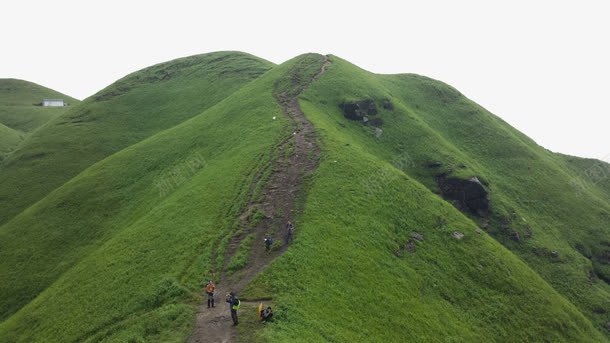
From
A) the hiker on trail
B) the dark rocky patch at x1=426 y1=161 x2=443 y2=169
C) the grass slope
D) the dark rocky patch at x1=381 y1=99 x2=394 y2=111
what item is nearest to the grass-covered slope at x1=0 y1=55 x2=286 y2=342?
the hiker on trail

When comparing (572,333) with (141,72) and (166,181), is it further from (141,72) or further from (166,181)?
(141,72)

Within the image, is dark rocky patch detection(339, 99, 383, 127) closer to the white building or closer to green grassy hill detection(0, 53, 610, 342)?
green grassy hill detection(0, 53, 610, 342)

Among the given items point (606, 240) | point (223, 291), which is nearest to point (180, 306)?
point (223, 291)

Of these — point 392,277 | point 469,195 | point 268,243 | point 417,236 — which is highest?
point 469,195

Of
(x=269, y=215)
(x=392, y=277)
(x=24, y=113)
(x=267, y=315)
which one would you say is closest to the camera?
(x=267, y=315)

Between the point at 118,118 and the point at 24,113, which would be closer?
the point at 118,118

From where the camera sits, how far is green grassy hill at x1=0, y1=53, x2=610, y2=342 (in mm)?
33500

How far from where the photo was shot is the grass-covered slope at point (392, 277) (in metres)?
31.7

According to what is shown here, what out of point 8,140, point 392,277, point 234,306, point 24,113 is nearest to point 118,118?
point 8,140

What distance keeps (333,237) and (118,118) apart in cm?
10525

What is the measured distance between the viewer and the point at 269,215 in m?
44.7

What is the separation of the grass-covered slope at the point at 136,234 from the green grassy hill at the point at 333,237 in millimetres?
272

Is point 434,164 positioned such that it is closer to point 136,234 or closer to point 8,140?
point 136,234

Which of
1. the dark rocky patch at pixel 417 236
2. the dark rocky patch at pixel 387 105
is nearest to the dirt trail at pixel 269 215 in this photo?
the dark rocky patch at pixel 417 236
